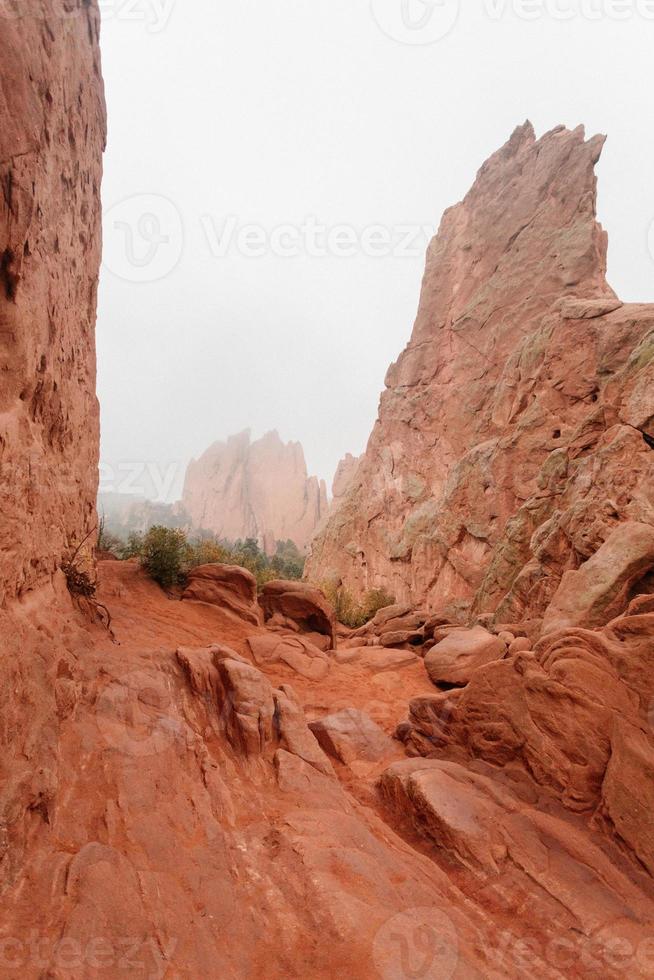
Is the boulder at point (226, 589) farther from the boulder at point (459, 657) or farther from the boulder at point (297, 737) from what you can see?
the boulder at point (297, 737)

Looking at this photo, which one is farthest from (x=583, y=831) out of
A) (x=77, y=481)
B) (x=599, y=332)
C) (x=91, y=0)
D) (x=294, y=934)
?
(x=599, y=332)

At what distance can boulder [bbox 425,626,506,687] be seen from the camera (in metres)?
10.7

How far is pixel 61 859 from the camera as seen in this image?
10.6 feet

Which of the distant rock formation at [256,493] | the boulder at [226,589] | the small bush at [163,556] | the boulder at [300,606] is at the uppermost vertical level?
the small bush at [163,556]

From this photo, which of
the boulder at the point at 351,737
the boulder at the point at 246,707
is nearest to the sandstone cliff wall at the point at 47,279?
the boulder at the point at 246,707

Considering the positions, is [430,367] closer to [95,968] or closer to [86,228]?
[86,228]

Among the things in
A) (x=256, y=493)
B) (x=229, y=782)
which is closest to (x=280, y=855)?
(x=229, y=782)

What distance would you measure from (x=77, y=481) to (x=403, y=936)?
6.31 meters

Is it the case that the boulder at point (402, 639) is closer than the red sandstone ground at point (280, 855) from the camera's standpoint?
No

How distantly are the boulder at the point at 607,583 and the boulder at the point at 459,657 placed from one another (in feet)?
5.15

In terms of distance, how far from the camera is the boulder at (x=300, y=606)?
13867 millimetres

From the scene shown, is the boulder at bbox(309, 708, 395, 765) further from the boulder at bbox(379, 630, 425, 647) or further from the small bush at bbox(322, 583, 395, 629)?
the small bush at bbox(322, 583, 395, 629)

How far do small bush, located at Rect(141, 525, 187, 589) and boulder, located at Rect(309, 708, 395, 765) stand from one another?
6519 millimetres

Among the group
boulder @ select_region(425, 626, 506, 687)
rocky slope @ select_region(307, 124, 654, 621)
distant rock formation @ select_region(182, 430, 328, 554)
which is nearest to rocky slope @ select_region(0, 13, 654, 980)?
boulder @ select_region(425, 626, 506, 687)
